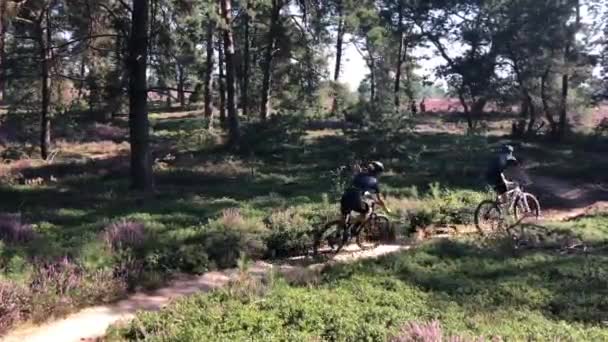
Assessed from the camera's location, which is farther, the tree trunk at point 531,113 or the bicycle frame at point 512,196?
the tree trunk at point 531,113

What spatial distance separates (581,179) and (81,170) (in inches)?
795

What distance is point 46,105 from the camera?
26500 mm

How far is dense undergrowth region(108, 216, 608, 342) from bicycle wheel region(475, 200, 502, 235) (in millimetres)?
3186

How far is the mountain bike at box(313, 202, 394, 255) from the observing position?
40.9ft

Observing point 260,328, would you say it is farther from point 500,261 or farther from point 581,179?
point 581,179

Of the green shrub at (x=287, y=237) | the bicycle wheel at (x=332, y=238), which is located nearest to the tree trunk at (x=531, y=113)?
the green shrub at (x=287, y=237)

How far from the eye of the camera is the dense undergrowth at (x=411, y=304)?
22.7 feet

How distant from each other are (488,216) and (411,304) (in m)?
7.18

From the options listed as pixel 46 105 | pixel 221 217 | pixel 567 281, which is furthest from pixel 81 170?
pixel 567 281

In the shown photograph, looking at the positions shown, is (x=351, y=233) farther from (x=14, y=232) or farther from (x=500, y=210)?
(x=14, y=232)

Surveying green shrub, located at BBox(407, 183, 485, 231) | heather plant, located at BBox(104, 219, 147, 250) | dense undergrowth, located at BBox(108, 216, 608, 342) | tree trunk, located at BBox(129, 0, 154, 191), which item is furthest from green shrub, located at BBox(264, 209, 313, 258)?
tree trunk, located at BBox(129, 0, 154, 191)

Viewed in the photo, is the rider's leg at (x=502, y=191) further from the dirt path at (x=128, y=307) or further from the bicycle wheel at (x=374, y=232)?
the dirt path at (x=128, y=307)

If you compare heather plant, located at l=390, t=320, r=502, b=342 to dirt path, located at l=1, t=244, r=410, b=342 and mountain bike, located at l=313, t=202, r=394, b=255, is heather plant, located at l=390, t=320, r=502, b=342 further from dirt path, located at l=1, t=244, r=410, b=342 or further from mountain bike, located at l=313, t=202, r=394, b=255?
mountain bike, located at l=313, t=202, r=394, b=255

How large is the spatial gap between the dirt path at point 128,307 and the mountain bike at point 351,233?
18.8 inches
